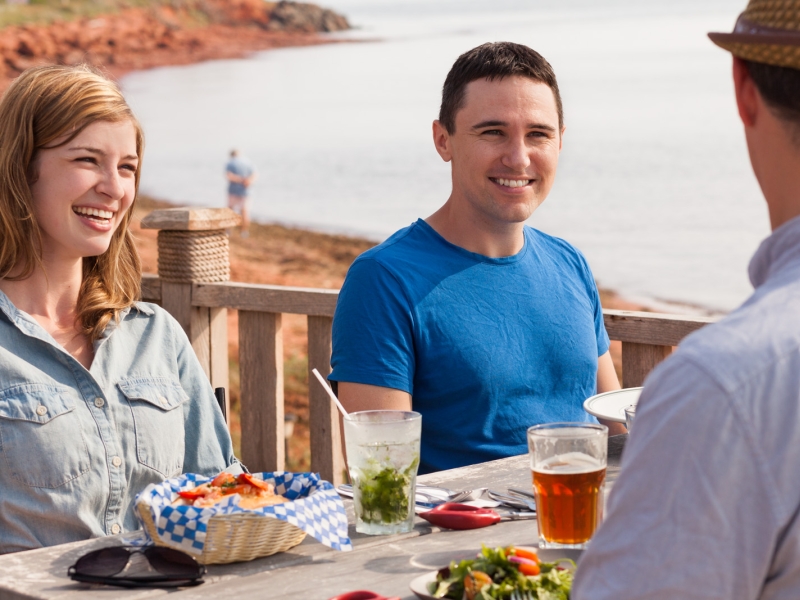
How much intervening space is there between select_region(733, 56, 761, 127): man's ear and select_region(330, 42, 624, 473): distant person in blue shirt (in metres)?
1.31

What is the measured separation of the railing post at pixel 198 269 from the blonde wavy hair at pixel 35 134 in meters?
1.17

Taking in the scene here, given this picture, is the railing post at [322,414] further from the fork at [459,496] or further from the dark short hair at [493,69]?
the fork at [459,496]

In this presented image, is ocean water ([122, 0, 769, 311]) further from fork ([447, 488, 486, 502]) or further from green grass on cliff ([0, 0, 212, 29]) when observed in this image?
fork ([447, 488, 486, 502])

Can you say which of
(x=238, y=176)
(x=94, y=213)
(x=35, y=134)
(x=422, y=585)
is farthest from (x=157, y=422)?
(x=238, y=176)

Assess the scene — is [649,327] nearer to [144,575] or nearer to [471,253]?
[471,253]

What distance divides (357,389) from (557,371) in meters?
0.48

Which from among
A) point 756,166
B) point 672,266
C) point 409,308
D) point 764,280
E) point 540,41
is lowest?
point 672,266

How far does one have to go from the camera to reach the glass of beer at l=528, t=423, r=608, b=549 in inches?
55.9

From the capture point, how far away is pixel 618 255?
1326 inches

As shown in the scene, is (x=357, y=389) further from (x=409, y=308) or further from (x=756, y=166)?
(x=756, y=166)

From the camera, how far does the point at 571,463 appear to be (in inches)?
56.3

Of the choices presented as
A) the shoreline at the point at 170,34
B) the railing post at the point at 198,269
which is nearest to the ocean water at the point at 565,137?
the shoreline at the point at 170,34

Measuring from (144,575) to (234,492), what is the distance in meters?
0.19

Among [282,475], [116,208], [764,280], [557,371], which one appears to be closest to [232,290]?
[116,208]
